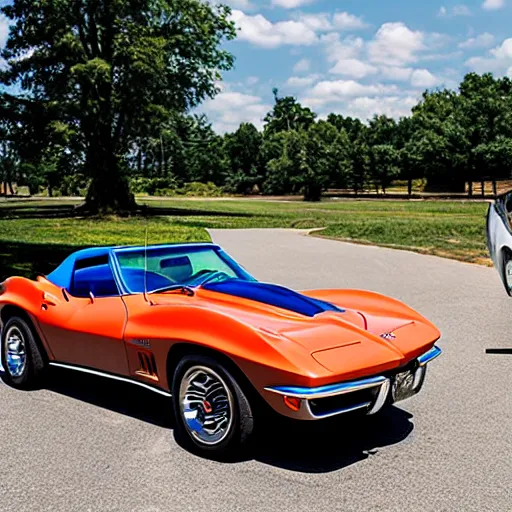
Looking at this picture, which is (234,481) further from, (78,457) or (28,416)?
(28,416)

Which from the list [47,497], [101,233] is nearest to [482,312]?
[47,497]

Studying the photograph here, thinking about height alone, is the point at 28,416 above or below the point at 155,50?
below

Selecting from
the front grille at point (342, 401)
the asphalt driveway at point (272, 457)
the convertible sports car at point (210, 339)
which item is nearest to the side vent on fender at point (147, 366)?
the convertible sports car at point (210, 339)

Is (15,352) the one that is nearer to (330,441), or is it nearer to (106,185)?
(330,441)

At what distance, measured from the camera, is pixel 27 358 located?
214 inches

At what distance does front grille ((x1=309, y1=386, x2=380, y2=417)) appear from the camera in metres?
3.78

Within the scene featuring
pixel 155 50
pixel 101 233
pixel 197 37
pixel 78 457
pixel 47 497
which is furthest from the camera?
pixel 197 37

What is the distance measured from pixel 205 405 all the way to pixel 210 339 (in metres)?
0.41

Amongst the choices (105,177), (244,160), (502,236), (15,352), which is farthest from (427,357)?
(244,160)

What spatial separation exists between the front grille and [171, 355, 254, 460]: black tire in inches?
15.5

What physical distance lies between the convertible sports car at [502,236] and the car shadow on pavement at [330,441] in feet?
17.2

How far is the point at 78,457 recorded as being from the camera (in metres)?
4.21

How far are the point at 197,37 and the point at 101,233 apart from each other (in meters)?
17.3

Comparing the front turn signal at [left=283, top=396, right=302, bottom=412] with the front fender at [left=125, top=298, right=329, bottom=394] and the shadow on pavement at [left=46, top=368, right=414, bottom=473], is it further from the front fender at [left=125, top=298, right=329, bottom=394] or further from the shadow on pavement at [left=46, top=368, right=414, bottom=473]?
the shadow on pavement at [left=46, top=368, right=414, bottom=473]
